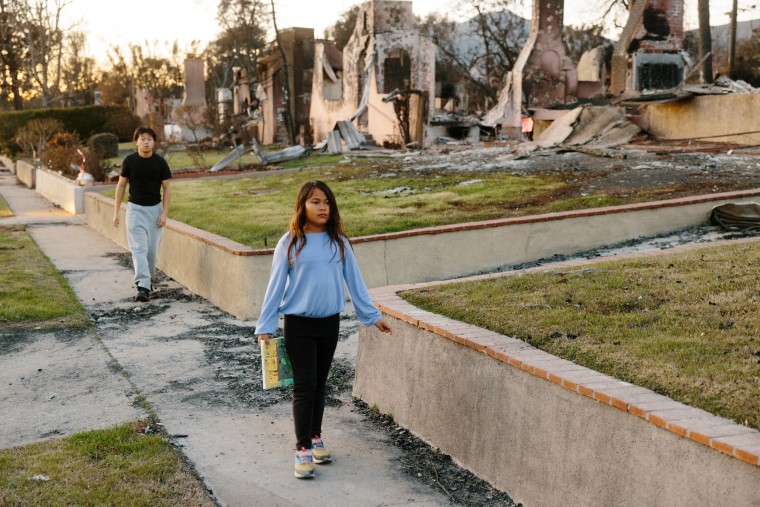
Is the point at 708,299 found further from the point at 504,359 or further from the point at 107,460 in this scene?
the point at 107,460

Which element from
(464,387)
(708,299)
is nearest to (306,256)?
(464,387)

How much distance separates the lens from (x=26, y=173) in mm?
30828

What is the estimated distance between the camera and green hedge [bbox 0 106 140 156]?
44469mm

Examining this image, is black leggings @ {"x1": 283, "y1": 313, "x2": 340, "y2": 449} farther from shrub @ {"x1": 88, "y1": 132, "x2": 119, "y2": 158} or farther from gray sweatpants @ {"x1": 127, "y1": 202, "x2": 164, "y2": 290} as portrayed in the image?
shrub @ {"x1": 88, "y1": 132, "x2": 119, "y2": 158}

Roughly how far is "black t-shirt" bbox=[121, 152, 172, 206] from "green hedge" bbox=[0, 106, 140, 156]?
36397 millimetres

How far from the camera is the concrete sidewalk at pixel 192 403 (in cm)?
493

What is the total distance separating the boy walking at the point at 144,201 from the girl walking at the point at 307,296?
16.9ft

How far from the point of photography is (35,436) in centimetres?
555

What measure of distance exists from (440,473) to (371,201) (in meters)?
8.35

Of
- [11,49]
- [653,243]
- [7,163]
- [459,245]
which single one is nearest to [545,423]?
[459,245]

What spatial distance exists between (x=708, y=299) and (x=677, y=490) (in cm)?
240

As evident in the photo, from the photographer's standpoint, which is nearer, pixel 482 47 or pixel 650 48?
pixel 650 48

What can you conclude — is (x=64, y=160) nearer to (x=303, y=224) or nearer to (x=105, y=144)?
(x=105, y=144)

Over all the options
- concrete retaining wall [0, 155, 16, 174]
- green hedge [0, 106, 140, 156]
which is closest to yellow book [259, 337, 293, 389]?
concrete retaining wall [0, 155, 16, 174]
